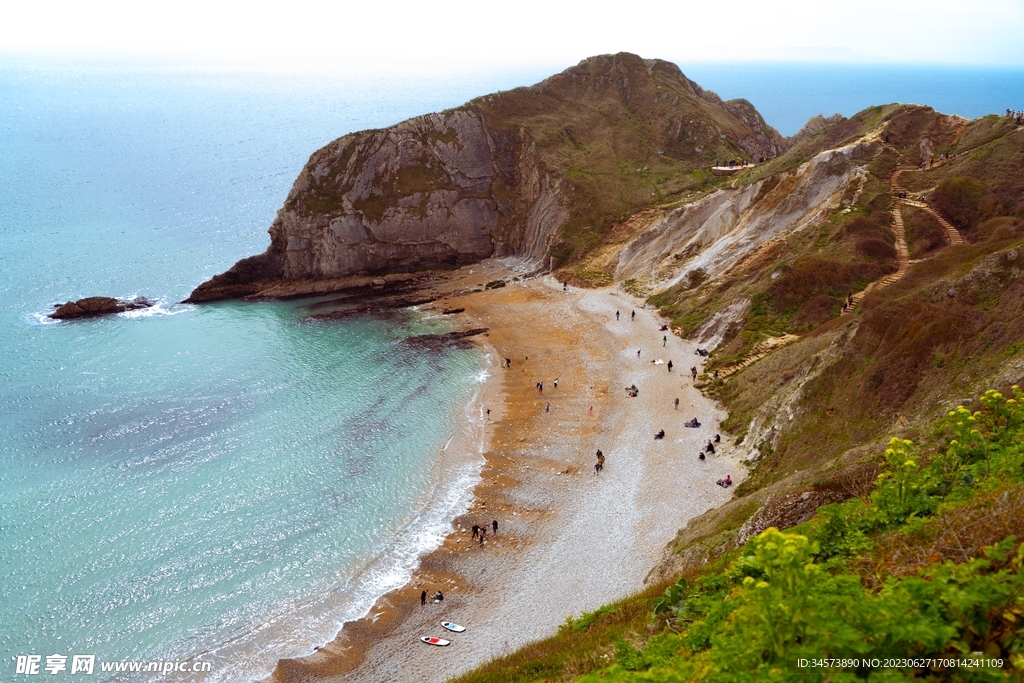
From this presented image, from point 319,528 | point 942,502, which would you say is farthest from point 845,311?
point 319,528

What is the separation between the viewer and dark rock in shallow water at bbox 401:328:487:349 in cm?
5803

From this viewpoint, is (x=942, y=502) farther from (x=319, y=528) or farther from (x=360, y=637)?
(x=319, y=528)

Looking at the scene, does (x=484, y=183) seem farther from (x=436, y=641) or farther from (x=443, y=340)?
(x=436, y=641)

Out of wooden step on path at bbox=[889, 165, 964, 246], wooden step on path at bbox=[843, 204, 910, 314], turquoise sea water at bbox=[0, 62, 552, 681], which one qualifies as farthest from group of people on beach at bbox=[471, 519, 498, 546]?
wooden step on path at bbox=[889, 165, 964, 246]

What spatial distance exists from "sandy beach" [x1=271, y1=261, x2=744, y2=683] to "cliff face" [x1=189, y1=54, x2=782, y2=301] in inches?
845

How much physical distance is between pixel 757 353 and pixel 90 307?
62.3m

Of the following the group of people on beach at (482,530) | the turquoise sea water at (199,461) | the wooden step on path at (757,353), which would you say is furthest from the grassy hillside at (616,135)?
the group of people on beach at (482,530)

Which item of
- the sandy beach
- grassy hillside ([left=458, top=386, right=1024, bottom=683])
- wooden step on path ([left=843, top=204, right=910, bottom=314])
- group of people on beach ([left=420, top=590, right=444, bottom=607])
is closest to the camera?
grassy hillside ([left=458, top=386, right=1024, bottom=683])

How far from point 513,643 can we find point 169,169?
423 feet

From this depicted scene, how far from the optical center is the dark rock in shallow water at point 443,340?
58031 millimetres

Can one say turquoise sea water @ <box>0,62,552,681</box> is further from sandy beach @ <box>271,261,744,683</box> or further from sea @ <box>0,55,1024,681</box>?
sandy beach @ <box>271,261,744,683</box>

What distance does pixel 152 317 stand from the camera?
63656mm

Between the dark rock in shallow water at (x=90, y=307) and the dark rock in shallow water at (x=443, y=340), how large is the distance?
30.0m

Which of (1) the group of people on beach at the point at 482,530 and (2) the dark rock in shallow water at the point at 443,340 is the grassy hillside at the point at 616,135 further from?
(1) the group of people on beach at the point at 482,530
